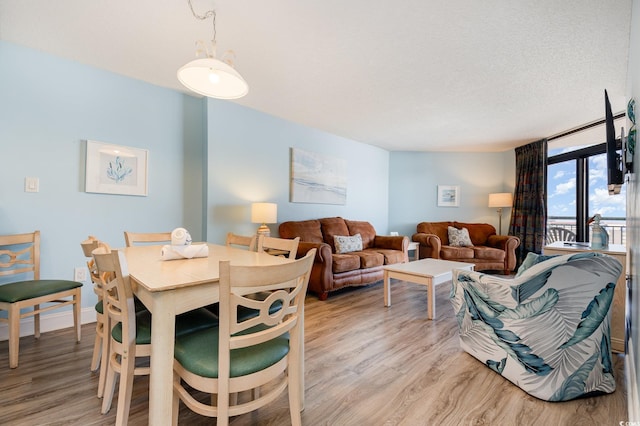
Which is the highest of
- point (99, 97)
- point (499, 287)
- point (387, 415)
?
point (99, 97)

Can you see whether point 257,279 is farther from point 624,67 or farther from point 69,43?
point 624,67

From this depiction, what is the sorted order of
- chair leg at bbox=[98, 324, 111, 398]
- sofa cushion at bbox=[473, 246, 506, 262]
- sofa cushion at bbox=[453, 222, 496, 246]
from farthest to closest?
1. sofa cushion at bbox=[453, 222, 496, 246]
2. sofa cushion at bbox=[473, 246, 506, 262]
3. chair leg at bbox=[98, 324, 111, 398]

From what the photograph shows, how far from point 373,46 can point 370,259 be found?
97.4 inches

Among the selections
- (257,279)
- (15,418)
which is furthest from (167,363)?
(15,418)

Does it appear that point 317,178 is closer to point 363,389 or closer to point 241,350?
point 363,389

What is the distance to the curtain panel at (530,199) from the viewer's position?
471 cm

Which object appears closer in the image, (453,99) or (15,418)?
(15,418)

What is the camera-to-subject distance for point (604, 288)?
145 cm

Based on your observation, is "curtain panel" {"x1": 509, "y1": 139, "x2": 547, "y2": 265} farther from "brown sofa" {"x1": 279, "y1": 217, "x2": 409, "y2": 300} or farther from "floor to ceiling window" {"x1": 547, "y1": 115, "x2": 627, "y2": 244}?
"brown sofa" {"x1": 279, "y1": 217, "x2": 409, "y2": 300}

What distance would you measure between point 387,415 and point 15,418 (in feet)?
5.94

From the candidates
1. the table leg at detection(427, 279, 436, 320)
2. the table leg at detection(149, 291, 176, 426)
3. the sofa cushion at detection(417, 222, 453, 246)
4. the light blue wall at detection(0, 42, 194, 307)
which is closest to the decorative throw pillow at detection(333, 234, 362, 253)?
the table leg at detection(427, 279, 436, 320)

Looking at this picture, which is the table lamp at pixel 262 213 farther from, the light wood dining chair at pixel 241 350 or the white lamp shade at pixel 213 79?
the light wood dining chair at pixel 241 350

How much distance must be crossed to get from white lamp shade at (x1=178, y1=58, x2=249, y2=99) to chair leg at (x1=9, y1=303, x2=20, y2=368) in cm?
182

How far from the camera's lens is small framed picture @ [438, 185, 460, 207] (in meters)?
5.73
